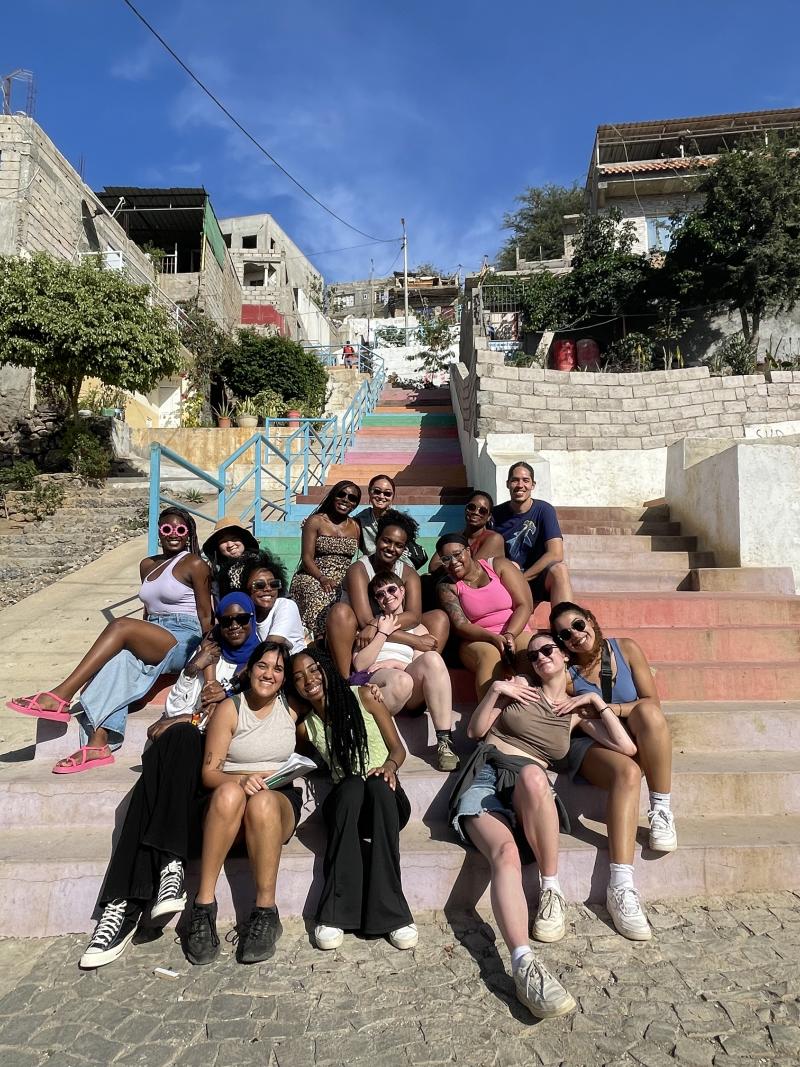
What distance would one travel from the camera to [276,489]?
10.8 meters

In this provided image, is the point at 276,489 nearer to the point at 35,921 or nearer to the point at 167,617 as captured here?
the point at 167,617

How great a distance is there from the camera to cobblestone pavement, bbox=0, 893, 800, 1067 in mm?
1852

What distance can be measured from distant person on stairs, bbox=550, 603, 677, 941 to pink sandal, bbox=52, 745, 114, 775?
85.1 inches

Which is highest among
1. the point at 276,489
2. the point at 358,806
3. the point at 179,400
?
the point at 179,400

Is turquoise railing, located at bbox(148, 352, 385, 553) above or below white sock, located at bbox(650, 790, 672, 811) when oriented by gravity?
above

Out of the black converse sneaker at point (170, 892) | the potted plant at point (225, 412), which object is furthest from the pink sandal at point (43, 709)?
the potted plant at point (225, 412)

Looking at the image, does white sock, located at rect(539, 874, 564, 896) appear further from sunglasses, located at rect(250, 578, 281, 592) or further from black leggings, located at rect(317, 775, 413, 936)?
sunglasses, located at rect(250, 578, 281, 592)

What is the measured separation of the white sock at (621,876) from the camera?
246cm

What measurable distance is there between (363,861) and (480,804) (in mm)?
500

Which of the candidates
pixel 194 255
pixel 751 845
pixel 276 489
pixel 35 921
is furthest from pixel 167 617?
pixel 194 255

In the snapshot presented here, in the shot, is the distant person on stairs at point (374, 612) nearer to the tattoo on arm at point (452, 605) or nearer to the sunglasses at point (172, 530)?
the tattoo on arm at point (452, 605)

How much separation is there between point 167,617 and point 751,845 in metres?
2.96

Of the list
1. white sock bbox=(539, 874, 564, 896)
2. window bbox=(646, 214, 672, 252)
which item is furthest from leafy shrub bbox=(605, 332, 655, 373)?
white sock bbox=(539, 874, 564, 896)

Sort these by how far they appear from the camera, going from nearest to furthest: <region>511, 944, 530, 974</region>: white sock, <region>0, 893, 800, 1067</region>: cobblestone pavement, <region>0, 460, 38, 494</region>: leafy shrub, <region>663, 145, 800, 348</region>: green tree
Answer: <region>0, 893, 800, 1067</region>: cobblestone pavement < <region>511, 944, 530, 974</region>: white sock < <region>0, 460, 38, 494</region>: leafy shrub < <region>663, 145, 800, 348</region>: green tree
